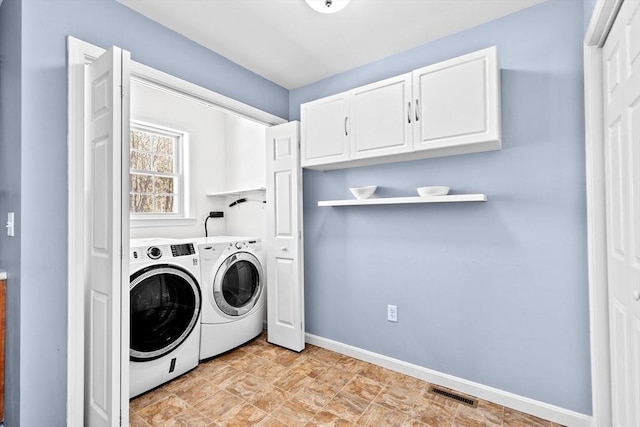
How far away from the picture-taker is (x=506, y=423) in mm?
1808

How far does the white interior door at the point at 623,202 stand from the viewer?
1.14m

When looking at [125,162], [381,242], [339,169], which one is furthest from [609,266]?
[125,162]

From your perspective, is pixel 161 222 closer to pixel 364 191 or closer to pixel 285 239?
pixel 285 239

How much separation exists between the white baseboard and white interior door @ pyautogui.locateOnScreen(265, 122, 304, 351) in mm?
413

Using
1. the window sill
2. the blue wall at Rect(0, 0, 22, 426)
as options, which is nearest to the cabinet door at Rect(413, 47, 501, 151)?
the blue wall at Rect(0, 0, 22, 426)

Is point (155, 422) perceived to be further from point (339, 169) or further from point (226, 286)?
point (339, 169)

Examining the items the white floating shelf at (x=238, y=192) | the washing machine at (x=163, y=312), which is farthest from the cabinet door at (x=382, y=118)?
the washing machine at (x=163, y=312)

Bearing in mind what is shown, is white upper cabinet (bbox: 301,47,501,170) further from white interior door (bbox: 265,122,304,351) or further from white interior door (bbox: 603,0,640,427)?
white interior door (bbox: 603,0,640,427)

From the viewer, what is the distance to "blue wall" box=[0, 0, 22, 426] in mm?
1551

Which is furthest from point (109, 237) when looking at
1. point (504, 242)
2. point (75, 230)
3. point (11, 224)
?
point (504, 242)

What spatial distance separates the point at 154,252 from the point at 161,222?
1.12 metres

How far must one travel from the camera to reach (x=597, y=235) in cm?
162

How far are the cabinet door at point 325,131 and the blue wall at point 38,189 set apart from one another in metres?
1.47

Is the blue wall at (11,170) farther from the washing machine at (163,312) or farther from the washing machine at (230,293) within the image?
the washing machine at (230,293)
